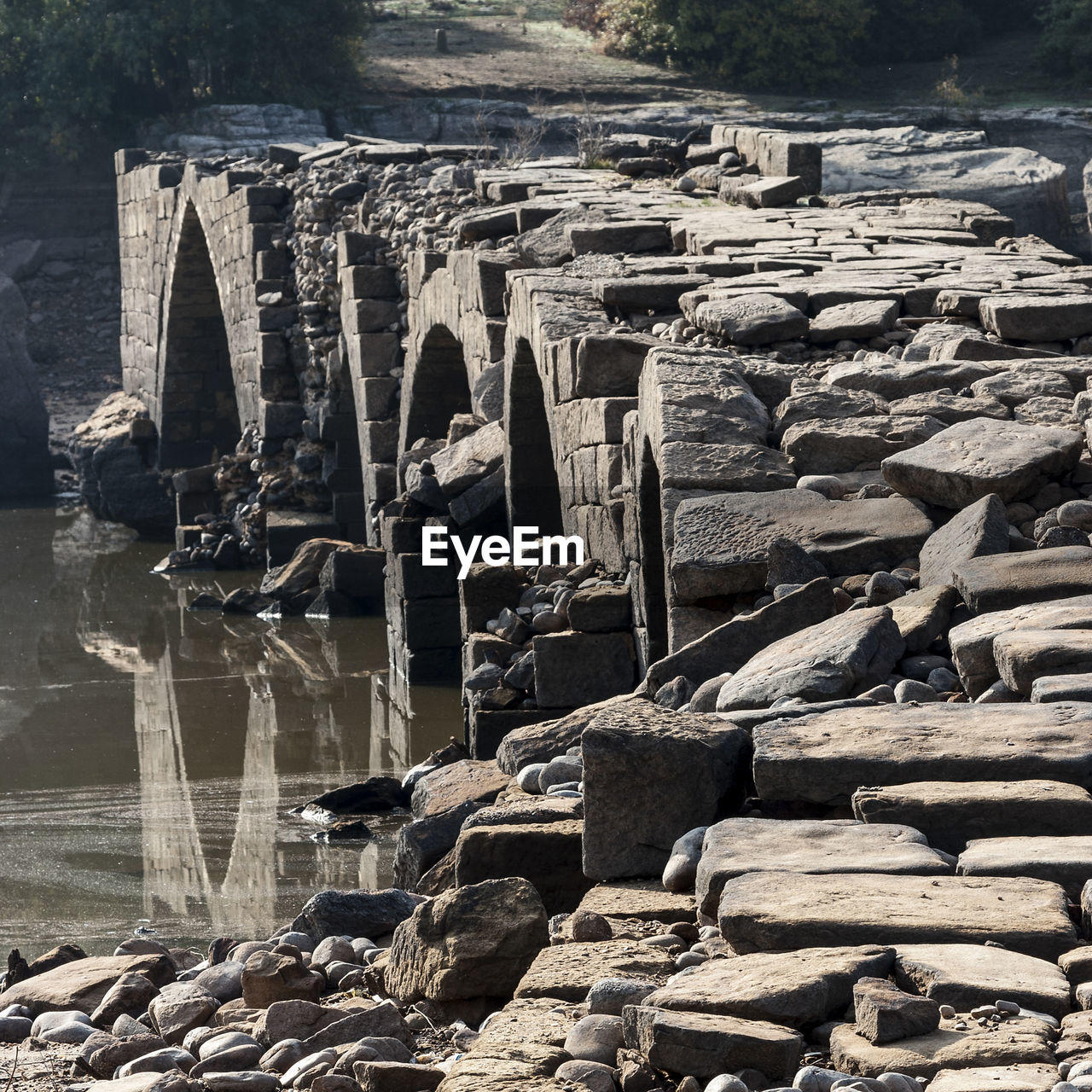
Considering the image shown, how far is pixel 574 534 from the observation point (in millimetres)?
7285

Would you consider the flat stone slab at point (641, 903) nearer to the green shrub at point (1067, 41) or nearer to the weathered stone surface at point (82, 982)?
the weathered stone surface at point (82, 982)

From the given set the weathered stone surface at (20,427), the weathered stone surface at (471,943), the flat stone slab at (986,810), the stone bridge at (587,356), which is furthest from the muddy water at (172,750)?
the weathered stone surface at (20,427)

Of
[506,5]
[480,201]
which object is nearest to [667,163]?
[480,201]

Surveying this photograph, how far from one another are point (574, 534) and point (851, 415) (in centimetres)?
200

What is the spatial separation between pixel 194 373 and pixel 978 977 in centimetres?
1623

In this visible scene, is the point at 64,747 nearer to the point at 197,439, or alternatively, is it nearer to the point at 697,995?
the point at 697,995

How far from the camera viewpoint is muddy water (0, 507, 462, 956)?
6.04 m

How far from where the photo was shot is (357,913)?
12.6 ft

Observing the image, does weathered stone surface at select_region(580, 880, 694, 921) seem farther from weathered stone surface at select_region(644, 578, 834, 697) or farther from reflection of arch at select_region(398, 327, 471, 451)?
reflection of arch at select_region(398, 327, 471, 451)

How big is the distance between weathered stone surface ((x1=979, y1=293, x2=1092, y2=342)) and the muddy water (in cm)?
334

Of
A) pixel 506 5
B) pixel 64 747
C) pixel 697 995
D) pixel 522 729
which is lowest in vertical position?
pixel 64 747

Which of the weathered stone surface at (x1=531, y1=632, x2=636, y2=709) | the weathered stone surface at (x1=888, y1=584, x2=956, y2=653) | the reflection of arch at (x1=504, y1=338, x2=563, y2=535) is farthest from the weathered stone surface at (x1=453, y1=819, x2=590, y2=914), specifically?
the reflection of arch at (x1=504, y1=338, x2=563, y2=535)

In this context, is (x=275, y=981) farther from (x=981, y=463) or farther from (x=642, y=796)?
(x=981, y=463)

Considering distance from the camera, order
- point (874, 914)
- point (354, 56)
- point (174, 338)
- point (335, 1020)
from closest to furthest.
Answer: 1. point (874, 914)
2. point (335, 1020)
3. point (174, 338)
4. point (354, 56)
